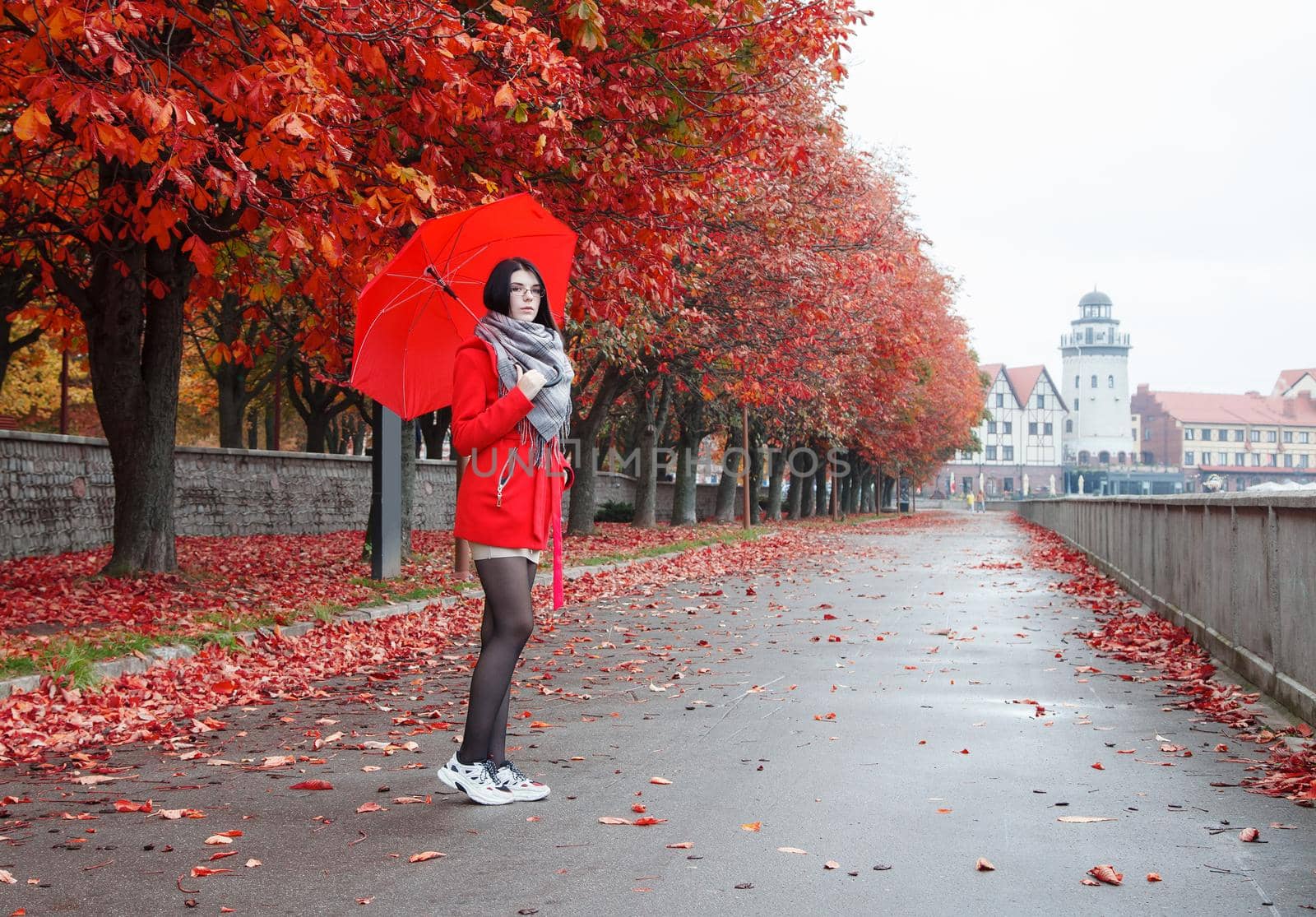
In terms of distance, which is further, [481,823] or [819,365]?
[819,365]

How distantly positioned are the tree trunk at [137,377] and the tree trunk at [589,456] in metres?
15.4

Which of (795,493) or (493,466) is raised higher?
(493,466)

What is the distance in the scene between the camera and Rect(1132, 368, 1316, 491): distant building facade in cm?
15588

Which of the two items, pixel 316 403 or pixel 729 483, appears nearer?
pixel 316 403

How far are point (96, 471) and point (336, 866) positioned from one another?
19.1 meters

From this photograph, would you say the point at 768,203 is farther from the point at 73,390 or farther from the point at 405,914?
the point at 73,390

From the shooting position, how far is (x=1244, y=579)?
9.18 metres

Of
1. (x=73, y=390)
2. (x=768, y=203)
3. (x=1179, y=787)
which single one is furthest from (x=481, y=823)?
(x=73, y=390)

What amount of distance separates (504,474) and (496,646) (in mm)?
702

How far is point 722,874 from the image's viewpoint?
449cm

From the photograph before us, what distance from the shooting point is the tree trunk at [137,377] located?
14.2 meters

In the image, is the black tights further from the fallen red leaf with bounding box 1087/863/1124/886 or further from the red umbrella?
the fallen red leaf with bounding box 1087/863/1124/886

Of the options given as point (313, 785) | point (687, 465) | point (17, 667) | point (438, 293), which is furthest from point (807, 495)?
point (313, 785)

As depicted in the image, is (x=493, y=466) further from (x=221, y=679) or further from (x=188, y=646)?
(x=188, y=646)
